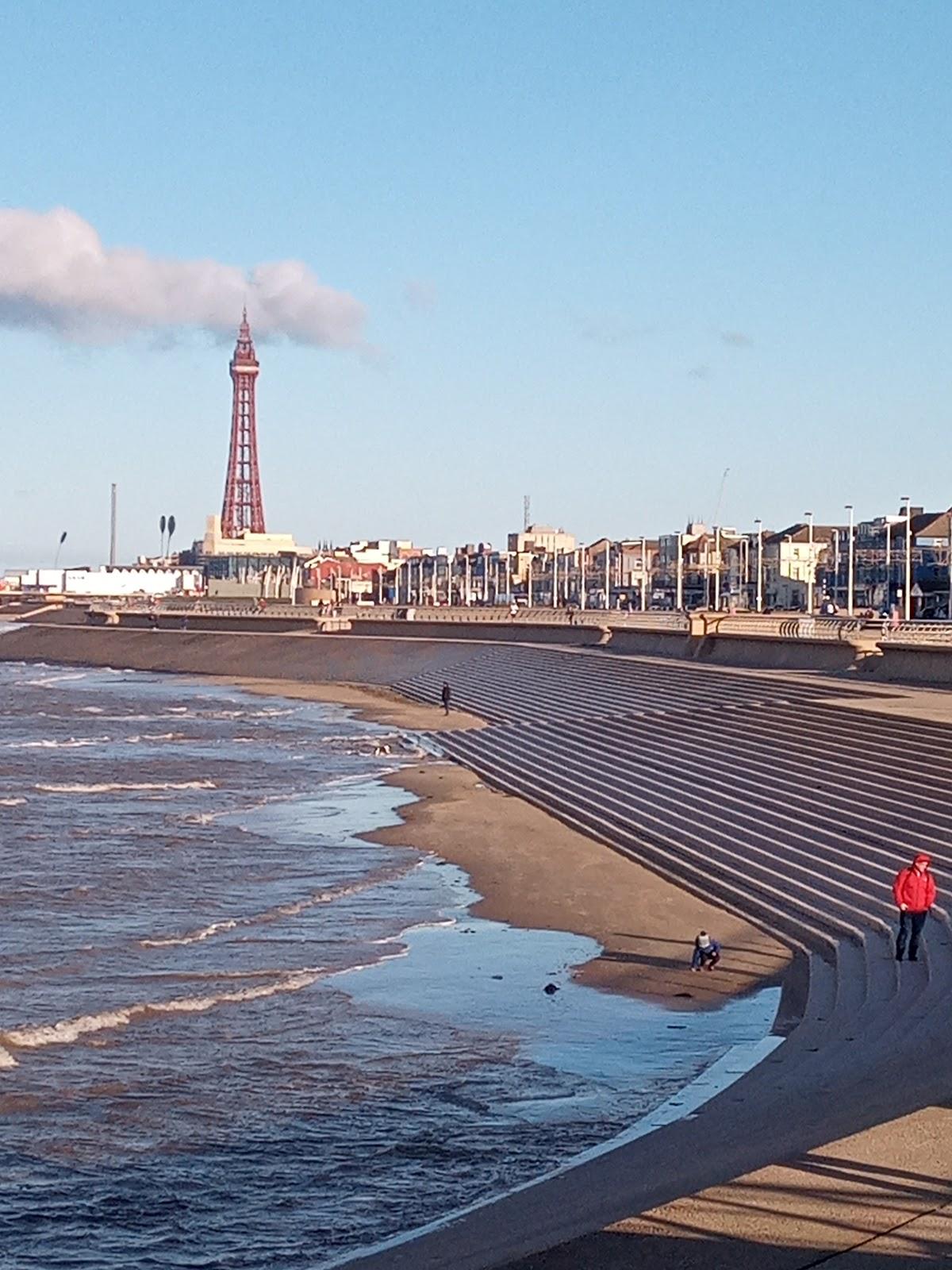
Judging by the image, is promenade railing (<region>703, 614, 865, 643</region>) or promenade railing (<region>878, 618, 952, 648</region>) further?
promenade railing (<region>703, 614, 865, 643</region>)

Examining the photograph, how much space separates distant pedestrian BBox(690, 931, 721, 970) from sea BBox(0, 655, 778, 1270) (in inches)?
43.0

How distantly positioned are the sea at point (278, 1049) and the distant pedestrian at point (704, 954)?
43.0 inches

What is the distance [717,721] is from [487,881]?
1078cm

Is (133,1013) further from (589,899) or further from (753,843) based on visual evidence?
(753,843)

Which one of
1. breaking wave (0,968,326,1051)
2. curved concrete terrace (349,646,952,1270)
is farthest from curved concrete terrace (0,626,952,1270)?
breaking wave (0,968,326,1051)

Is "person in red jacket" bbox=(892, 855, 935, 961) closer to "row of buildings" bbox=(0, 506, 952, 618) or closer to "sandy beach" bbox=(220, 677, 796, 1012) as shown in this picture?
"sandy beach" bbox=(220, 677, 796, 1012)

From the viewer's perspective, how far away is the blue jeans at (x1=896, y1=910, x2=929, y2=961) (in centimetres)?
1399

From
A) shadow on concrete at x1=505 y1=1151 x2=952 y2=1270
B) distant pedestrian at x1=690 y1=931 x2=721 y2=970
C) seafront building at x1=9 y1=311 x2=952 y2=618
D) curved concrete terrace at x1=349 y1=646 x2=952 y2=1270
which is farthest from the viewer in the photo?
seafront building at x1=9 y1=311 x2=952 y2=618

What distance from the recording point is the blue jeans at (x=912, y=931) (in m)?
14.0

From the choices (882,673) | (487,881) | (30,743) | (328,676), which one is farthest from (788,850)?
(328,676)

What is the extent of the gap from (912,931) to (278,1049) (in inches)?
203

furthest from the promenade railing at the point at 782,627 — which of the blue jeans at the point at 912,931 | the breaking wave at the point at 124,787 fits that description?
the blue jeans at the point at 912,931

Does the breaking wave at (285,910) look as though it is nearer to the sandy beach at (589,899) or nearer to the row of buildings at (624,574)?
the sandy beach at (589,899)

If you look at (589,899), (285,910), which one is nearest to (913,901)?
(589,899)
